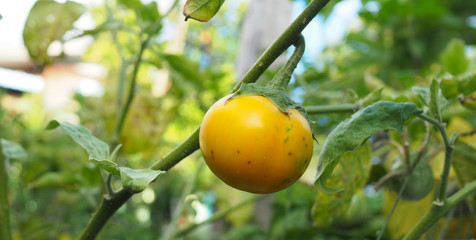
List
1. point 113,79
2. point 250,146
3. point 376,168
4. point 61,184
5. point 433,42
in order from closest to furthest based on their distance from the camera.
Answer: point 250,146
point 376,168
point 61,184
point 113,79
point 433,42

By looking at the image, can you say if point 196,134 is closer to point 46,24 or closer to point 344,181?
point 344,181

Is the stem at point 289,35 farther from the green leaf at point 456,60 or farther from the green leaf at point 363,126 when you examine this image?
the green leaf at point 456,60

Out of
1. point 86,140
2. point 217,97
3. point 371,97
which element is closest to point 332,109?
point 371,97

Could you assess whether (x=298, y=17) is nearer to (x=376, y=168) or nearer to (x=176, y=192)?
(x=376, y=168)

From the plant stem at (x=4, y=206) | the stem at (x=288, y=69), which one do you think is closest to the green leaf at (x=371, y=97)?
the stem at (x=288, y=69)

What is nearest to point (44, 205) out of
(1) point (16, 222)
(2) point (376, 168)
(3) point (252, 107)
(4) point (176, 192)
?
(1) point (16, 222)
